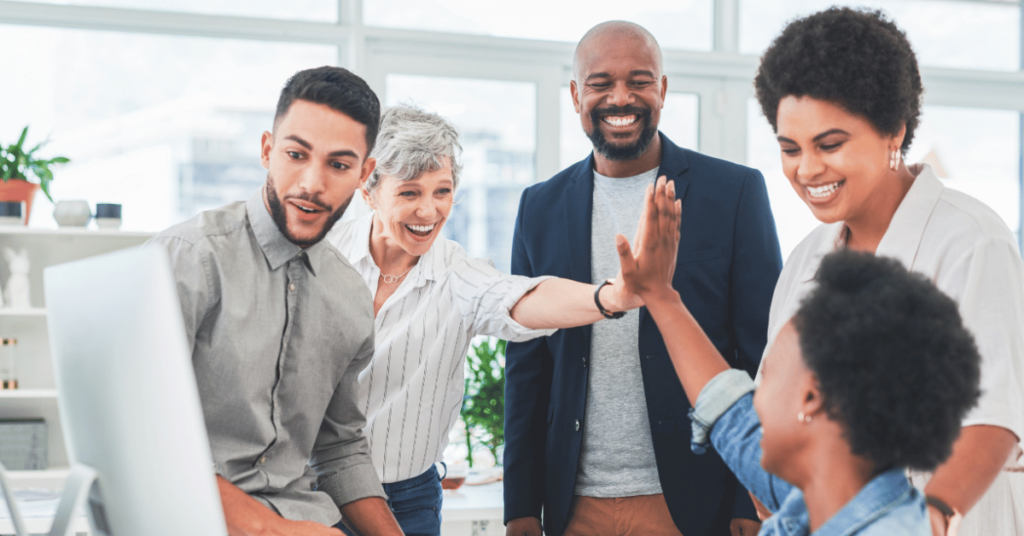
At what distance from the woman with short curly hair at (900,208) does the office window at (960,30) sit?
149 inches

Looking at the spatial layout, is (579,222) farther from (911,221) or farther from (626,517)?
(911,221)

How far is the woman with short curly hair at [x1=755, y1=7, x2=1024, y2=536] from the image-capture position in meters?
1.00

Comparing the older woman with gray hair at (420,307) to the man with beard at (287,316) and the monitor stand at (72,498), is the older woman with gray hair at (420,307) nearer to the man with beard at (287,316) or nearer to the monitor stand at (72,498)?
the man with beard at (287,316)

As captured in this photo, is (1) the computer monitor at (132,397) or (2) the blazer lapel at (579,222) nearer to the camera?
(1) the computer monitor at (132,397)

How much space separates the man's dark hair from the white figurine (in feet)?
7.69

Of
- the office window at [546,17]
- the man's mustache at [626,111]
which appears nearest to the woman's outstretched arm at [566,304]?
the man's mustache at [626,111]

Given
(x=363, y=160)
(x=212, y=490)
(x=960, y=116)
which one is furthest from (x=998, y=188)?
(x=212, y=490)

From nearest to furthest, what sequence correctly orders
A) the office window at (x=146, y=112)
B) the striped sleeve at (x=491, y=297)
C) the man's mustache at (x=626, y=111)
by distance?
the striped sleeve at (x=491, y=297) < the man's mustache at (x=626, y=111) < the office window at (x=146, y=112)

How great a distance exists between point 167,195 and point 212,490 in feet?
11.3

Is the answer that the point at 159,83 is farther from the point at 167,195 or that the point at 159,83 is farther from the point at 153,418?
the point at 153,418

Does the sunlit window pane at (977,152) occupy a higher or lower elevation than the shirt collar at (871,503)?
higher

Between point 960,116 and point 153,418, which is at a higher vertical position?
point 960,116

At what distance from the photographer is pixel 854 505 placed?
859 millimetres

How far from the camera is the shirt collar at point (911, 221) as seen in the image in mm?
1132
